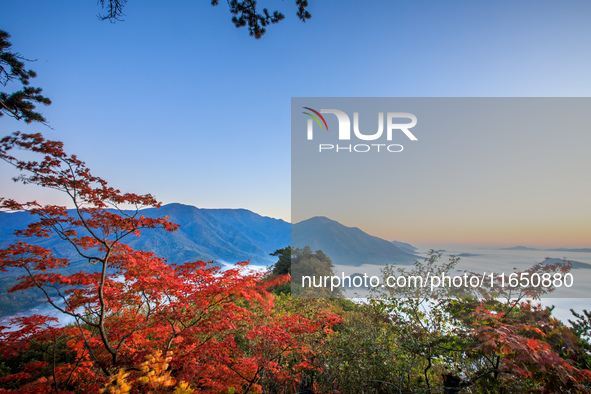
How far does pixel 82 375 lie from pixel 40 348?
285 centimetres

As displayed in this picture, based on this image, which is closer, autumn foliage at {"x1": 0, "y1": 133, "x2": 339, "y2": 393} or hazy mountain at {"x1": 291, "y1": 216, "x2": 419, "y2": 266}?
autumn foliage at {"x1": 0, "y1": 133, "x2": 339, "y2": 393}

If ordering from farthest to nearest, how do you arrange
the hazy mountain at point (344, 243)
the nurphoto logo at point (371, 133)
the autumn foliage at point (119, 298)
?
1. the hazy mountain at point (344, 243)
2. the nurphoto logo at point (371, 133)
3. the autumn foliage at point (119, 298)

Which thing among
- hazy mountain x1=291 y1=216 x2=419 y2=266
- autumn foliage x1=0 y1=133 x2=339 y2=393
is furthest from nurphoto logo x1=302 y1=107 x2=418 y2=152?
hazy mountain x1=291 y1=216 x2=419 y2=266

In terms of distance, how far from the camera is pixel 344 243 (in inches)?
594

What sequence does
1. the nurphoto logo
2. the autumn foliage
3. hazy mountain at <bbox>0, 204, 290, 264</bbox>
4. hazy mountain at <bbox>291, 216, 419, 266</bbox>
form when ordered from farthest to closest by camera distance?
hazy mountain at <bbox>0, 204, 290, 264</bbox> → hazy mountain at <bbox>291, 216, 419, 266</bbox> → the nurphoto logo → the autumn foliage

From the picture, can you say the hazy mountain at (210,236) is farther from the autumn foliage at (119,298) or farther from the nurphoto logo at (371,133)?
the autumn foliage at (119,298)

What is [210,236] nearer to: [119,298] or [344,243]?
[344,243]

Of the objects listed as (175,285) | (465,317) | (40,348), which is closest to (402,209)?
(465,317)

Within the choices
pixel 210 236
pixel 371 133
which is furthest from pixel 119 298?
pixel 210 236

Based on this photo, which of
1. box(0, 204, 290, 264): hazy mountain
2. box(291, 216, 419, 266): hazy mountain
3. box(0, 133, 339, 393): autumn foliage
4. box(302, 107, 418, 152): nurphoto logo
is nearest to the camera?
box(0, 133, 339, 393): autumn foliage

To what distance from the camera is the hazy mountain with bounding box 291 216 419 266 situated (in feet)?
45.2

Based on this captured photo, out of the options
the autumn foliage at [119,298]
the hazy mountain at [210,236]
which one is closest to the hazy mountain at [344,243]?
the autumn foliage at [119,298]

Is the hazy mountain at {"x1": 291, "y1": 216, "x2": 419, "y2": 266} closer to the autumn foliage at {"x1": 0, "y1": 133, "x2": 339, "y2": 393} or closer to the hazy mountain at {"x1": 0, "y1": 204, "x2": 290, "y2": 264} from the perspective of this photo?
the autumn foliage at {"x1": 0, "y1": 133, "x2": 339, "y2": 393}

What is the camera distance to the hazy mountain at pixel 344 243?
13766 millimetres
